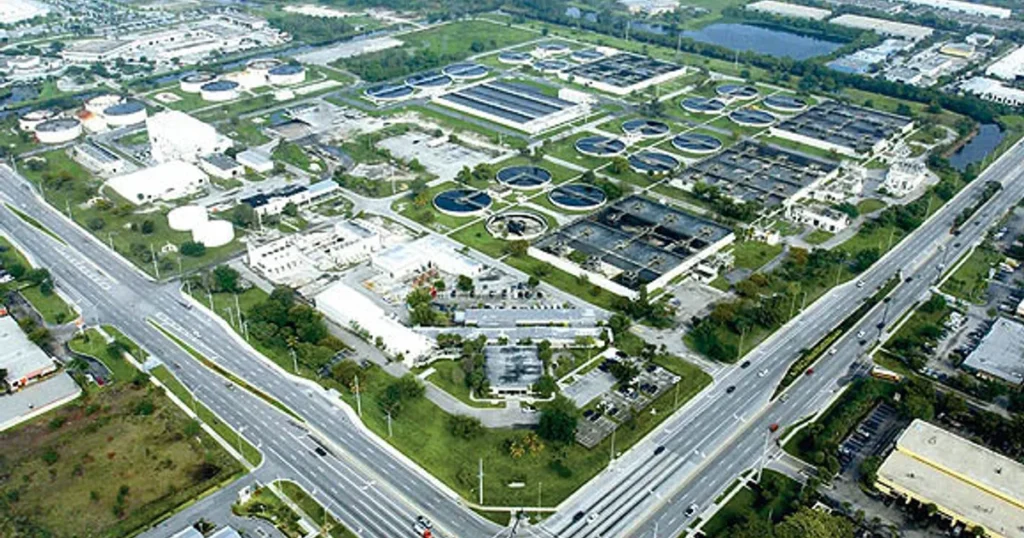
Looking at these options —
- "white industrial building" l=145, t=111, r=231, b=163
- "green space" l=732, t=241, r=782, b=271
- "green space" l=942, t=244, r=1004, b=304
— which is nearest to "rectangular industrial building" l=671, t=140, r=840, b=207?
"green space" l=732, t=241, r=782, b=271

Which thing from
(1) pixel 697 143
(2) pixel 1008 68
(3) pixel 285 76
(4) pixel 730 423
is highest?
(2) pixel 1008 68

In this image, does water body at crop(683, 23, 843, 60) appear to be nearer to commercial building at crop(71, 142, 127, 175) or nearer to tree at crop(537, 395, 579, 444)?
commercial building at crop(71, 142, 127, 175)

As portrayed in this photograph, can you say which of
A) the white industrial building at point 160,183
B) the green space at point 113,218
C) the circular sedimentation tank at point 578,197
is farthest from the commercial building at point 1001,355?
the white industrial building at point 160,183

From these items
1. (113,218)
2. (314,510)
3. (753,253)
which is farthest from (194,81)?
(314,510)

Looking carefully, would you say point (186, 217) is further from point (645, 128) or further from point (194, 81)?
point (645, 128)

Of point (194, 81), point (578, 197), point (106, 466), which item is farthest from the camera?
point (194, 81)
